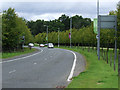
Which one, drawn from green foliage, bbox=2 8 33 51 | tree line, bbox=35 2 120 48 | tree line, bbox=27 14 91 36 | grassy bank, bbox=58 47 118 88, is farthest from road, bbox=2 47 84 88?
tree line, bbox=27 14 91 36

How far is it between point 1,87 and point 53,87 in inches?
84.5

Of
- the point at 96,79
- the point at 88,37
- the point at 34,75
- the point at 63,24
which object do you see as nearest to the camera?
the point at 96,79

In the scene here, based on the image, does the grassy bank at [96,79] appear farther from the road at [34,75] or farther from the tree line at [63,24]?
the tree line at [63,24]

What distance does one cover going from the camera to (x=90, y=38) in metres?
56.4

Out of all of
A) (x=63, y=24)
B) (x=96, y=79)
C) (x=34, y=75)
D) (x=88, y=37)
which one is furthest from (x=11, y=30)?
(x=63, y=24)

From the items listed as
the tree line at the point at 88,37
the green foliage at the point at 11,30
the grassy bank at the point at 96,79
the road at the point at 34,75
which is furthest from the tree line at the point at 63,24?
the grassy bank at the point at 96,79

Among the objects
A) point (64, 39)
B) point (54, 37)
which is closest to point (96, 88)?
point (64, 39)

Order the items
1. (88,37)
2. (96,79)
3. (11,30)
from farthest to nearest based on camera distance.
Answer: (88,37) → (11,30) → (96,79)

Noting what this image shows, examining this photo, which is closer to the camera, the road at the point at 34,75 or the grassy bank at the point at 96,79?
the grassy bank at the point at 96,79

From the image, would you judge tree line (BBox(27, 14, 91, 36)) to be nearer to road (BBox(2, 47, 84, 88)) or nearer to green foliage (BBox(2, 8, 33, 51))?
green foliage (BBox(2, 8, 33, 51))

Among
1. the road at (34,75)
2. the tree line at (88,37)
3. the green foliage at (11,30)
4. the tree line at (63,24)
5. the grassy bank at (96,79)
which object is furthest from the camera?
the tree line at (63,24)

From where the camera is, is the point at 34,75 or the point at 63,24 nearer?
the point at 34,75

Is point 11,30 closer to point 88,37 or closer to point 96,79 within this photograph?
point 88,37

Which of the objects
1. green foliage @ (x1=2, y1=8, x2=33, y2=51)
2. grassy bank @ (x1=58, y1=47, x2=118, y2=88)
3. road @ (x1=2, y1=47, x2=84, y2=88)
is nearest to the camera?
grassy bank @ (x1=58, y1=47, x2=118, y2=88)
